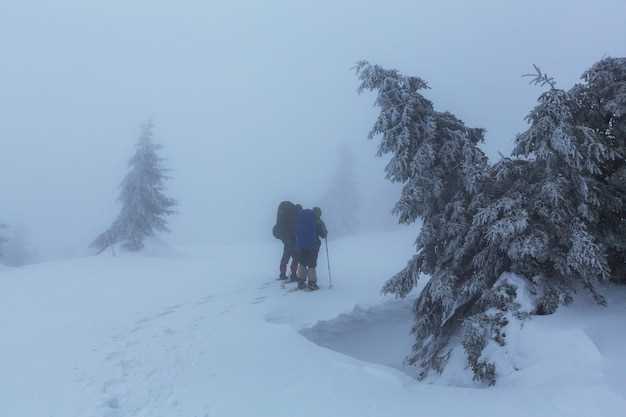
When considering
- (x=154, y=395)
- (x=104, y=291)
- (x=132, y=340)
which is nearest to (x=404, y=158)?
(x=154, y=395)

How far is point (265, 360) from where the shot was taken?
723 centimetres

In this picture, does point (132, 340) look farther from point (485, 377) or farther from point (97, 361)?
Answer: point (485, 377)

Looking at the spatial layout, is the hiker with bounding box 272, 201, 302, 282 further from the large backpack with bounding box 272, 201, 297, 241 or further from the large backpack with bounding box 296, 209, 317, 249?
the large backpack with bounding box 296, 209, 317, 249

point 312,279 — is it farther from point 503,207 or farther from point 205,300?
point 503,207

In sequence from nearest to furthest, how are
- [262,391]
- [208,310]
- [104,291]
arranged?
[262,391], [208,310], [104,291]

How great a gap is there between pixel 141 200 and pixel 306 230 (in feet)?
58.7

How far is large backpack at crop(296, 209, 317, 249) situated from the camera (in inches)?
514

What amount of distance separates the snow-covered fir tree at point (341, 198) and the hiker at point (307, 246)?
1615 inches

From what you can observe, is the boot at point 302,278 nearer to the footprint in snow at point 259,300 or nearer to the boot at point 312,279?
the boot at point 312,279

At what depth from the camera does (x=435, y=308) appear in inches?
296

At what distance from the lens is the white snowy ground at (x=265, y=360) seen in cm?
509

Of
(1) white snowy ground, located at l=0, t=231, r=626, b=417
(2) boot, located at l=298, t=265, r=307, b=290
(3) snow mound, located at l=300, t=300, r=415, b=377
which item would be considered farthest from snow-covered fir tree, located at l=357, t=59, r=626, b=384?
(2) boot, located at l=298, t=265, r=307, b=290

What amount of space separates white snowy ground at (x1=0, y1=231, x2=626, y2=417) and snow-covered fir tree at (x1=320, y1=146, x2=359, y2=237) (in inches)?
1641

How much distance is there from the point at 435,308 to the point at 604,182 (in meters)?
3.10
